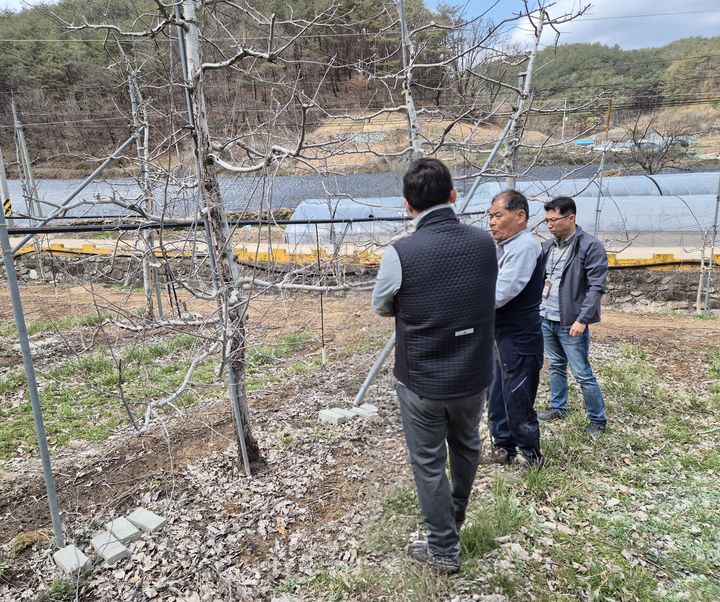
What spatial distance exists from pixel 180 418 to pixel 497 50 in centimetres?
438

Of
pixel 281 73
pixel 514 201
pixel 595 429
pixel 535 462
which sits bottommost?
pixel 595 429

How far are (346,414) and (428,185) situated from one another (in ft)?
8.98

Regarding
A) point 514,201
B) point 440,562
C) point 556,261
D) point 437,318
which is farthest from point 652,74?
point 440,562

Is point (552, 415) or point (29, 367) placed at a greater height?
point (29, 367)

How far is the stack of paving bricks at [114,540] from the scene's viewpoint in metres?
2.61

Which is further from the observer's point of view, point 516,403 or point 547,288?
point 547,288

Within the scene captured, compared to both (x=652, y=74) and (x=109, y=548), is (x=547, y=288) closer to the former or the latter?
(x=109, y=548)

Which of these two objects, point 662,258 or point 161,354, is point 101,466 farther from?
point 662,258

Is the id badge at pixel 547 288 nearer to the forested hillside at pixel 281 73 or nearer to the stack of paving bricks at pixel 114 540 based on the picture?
the forested hillside at pixel 281 73

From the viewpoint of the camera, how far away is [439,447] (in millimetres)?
2131

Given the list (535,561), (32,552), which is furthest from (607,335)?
(32,552)

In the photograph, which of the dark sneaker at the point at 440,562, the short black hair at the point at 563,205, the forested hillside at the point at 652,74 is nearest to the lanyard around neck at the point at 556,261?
the short black hair at the point at 563,205

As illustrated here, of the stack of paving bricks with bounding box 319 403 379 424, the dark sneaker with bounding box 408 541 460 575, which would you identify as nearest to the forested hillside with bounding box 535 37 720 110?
the stack of paving bricks with bounding box 319 403 379 424

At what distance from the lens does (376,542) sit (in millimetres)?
2660
